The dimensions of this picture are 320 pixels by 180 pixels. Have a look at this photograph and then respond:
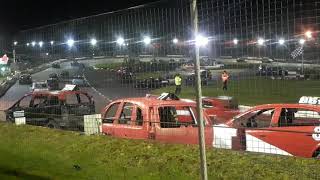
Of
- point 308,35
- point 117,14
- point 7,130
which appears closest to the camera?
point 308,35

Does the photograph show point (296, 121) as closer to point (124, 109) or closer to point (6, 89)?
point (124, 109)

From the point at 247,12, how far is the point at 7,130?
865 centimetres

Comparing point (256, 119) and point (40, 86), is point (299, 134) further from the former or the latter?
point (40, 86)

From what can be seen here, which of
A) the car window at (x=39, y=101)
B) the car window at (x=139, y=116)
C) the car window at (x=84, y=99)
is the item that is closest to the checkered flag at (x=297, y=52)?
the car window at (x=139, y=116)

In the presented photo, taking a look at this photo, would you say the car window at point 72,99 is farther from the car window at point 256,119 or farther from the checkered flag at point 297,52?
the checkered flag at point 297,52

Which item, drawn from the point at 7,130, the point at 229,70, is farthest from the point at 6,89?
the point at 229,70

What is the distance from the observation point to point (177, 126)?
33.0 ft

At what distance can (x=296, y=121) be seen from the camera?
898 centimetres

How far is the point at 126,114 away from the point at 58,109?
14.6 ft

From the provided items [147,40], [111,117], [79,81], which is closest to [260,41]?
[147,40]

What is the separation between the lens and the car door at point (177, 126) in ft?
32.3

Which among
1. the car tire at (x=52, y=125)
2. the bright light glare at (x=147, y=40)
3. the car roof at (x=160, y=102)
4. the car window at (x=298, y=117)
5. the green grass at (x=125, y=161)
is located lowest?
the green grass at (x=125, y=161)

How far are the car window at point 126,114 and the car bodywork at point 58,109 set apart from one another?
2.34 meters

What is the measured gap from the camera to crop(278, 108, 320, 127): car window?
878cm
